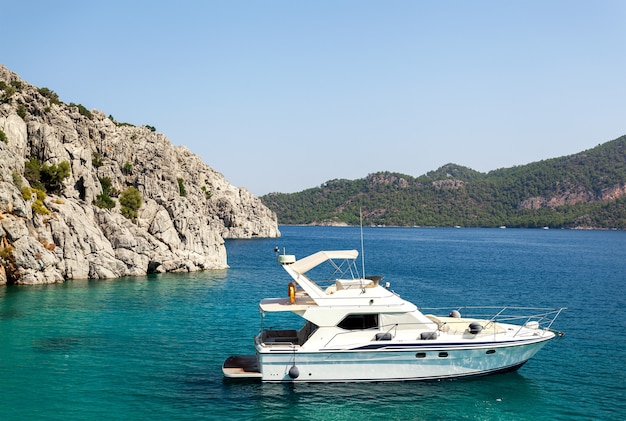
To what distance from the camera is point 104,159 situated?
220 ft

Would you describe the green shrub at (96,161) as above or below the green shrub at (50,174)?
above

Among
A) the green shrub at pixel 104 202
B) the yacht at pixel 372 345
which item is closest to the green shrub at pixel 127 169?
the green shrub at pixel 104 202

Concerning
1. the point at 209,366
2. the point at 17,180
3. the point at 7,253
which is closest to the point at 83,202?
the point at 17,180

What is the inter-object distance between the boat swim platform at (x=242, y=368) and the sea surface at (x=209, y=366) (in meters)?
0.48

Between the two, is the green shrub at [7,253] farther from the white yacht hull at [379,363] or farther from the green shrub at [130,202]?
the white yacht hull at [379,363]

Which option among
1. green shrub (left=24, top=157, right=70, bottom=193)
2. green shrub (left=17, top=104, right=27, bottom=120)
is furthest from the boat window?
green shrub (left=17, top=104, right=27, bottom=120)

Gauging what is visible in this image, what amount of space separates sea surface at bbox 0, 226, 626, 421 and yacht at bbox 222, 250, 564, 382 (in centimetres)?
53

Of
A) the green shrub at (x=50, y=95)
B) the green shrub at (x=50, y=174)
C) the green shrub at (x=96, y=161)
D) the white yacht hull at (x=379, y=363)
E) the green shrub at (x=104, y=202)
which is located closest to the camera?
the white yacht hull at (x=379, y=363)

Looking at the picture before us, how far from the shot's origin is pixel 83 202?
5666 cm

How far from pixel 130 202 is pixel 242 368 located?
43813 mm

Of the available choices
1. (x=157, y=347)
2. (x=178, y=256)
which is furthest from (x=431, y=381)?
(x=178, y=256)

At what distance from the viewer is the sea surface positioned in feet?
65.3

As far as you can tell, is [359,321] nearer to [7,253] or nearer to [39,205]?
[7,253]

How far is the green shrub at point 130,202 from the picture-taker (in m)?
61.4
